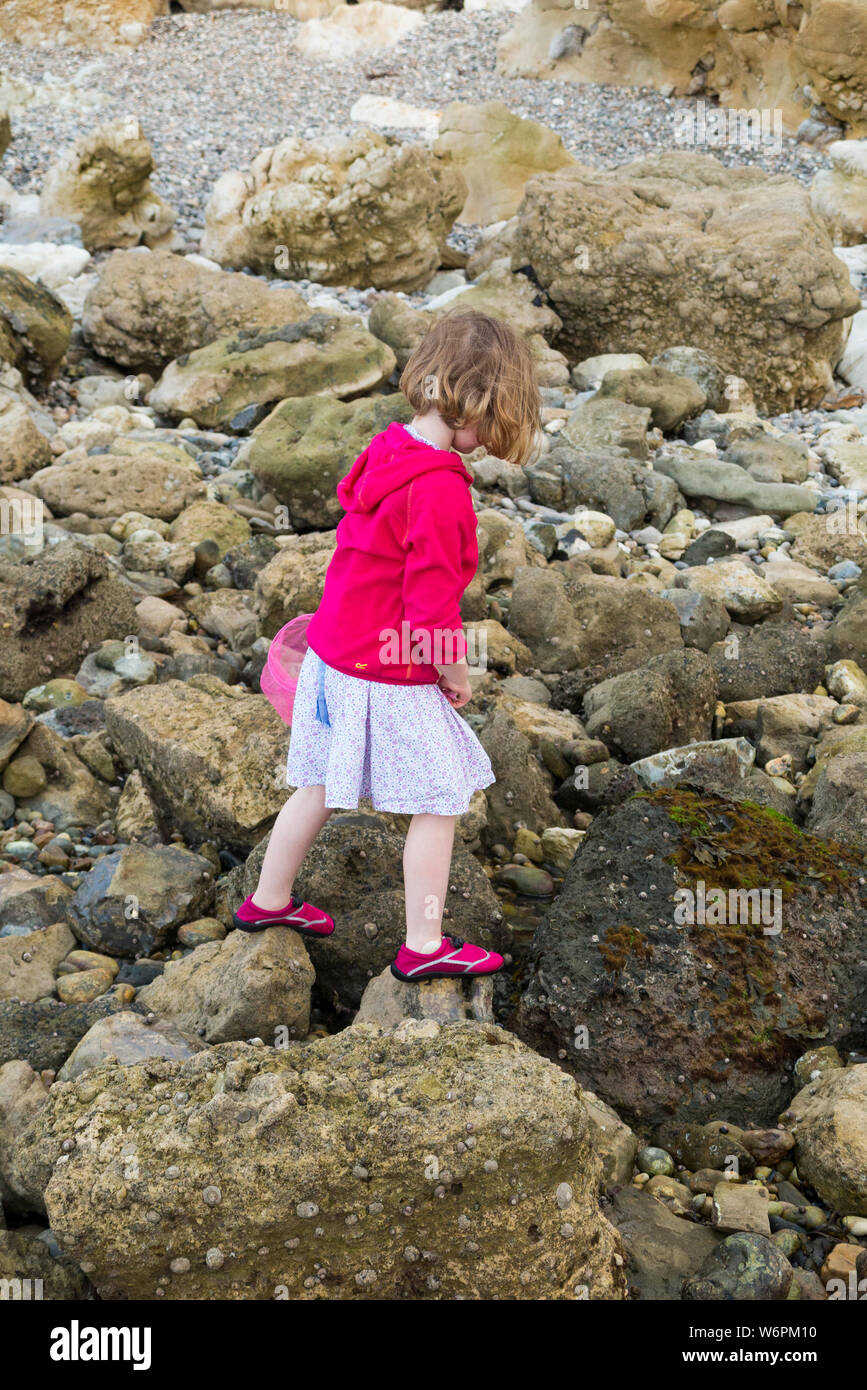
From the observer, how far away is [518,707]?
16.8ft

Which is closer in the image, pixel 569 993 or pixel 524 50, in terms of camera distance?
pixel 569 993

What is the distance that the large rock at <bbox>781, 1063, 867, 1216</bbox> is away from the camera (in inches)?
110

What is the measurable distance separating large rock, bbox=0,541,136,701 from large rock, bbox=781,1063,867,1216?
385 cm

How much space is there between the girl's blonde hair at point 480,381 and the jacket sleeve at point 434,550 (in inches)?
6.6

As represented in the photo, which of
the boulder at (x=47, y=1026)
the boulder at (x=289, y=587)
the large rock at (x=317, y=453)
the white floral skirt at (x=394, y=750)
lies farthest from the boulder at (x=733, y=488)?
the boulder at (x=47, y=1026)

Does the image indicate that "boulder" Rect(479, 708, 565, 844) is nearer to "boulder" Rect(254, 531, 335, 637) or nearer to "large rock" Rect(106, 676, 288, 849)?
"large rock" Rect(106, 676, 288, 849)

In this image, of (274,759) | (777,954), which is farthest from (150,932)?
(777,954)

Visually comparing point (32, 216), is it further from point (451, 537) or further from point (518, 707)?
point (451, 537)

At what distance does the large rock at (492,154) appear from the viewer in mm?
15031

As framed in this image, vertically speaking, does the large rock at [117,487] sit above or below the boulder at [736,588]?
above

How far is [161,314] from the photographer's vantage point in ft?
33.0

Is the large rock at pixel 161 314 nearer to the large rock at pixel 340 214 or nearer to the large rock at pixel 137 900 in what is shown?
the large rock at pixel 340 214

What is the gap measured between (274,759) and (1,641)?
5.89 feet

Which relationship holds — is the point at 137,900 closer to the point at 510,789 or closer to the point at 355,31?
the point at 510,789
